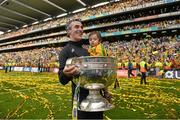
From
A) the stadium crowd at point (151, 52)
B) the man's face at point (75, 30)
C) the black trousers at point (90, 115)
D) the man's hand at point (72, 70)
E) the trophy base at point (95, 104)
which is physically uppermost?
the stadium crowd at point (151, 52)

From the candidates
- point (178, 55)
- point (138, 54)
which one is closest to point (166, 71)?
point (178, 55)

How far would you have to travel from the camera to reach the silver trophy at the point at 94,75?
240 cm

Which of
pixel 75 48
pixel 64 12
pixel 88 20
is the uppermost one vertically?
pixel 64 12

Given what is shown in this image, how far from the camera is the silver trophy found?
7.88 feet

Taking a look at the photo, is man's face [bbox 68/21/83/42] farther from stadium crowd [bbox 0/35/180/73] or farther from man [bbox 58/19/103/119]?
stadium crowd [bbox 0/35/180/73]

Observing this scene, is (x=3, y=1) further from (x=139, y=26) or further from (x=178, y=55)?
(x=178, y=55)

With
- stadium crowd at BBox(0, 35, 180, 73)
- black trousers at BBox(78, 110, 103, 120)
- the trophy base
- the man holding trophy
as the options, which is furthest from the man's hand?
stadium crowd at BBox(0, 35, 180, 73)

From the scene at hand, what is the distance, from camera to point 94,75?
2.42 metres

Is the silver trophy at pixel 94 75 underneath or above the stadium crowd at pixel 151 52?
underneath

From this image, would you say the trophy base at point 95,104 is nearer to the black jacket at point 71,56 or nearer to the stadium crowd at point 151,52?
the black jacket at point 71,56

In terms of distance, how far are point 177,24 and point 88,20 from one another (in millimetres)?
18753

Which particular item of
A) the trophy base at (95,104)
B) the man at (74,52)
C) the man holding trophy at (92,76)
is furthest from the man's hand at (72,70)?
the man at (74,52)

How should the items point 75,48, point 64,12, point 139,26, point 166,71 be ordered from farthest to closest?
1. point 64,12
2. point 139,26
3. point 166,71
4. point 75,48

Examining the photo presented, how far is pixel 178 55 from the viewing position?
97.8 feet
